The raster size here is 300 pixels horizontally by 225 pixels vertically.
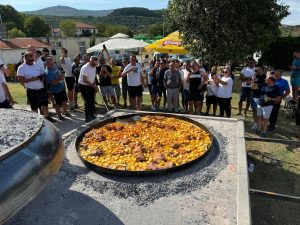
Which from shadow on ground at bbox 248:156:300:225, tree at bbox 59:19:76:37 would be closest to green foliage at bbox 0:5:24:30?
tree at bbox 59:19:76:37

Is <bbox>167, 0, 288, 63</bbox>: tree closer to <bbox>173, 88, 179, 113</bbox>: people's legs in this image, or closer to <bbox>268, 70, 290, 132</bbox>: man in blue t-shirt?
<bbox>173, 88, 179, 113</bbox>: people's legs

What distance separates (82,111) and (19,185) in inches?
322

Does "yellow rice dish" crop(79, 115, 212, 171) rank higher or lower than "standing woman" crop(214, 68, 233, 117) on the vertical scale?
lower

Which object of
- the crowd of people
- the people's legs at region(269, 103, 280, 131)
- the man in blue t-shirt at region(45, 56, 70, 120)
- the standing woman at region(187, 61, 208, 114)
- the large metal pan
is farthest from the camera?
the standing woman at region(187, 61, 208, 114)


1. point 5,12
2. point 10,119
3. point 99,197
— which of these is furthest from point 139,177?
point 5,12

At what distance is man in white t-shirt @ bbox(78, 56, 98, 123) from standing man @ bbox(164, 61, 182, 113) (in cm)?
251

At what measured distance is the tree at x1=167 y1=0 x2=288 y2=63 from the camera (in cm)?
1473

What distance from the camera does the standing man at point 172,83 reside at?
10.2 m

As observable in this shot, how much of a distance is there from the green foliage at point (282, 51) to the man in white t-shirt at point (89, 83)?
62.0 feet

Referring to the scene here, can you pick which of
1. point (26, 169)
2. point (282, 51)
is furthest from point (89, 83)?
point (282, 51)

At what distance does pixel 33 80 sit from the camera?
8242 millimetres

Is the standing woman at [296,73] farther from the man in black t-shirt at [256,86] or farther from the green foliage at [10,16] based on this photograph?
the green foliage at [10,16]

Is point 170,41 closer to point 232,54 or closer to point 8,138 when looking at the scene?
point 232,54

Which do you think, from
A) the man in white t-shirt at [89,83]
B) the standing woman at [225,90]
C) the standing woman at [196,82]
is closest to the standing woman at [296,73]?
the standing woman at [225,90]
